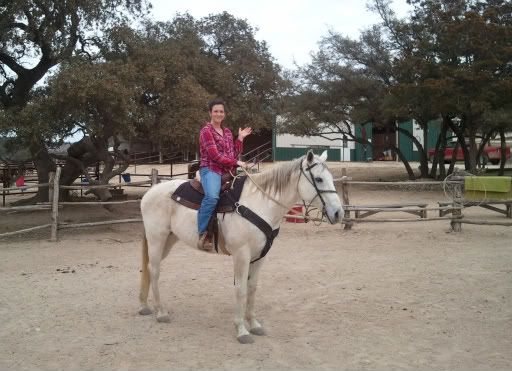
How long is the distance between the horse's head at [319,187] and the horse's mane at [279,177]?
0.27ft

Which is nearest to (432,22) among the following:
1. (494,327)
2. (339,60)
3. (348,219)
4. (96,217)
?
(339,60)

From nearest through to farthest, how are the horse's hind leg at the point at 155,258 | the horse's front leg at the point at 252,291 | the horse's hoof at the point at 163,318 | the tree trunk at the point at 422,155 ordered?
the horse's front leg at the point at 252,291
the horse's hoof at the point at 163,318
the horse's hind leg at the point at 155,258
the tree trunk at the point at 422,155

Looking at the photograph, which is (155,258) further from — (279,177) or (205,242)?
(279,177)

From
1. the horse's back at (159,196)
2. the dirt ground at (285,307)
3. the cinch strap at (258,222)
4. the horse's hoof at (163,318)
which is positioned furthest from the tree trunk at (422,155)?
the horse's hoof at (163,318)

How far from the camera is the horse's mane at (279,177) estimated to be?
12.3ft

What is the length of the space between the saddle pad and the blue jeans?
0.07 meters

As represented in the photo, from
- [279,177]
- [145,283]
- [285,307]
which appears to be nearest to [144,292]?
[145,283]

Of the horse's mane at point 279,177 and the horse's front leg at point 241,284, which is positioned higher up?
the horse's mane at point 279,177

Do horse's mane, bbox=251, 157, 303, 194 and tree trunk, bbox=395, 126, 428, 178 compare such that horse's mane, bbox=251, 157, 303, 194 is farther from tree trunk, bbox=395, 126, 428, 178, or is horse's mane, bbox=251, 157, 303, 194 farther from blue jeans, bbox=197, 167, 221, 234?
tree trunk, bbox=395, 126, 428, 178

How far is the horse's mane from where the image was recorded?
3744 millimetres

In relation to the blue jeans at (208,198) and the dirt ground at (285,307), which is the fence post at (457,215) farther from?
the blue jeans at (208,198)

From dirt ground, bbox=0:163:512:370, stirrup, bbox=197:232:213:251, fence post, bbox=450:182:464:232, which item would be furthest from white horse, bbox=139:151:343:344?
fence post, bbox=450:182:464:232

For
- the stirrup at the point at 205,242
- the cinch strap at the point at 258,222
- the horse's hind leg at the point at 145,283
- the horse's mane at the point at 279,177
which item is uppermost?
the horse's mane at the point at 279,177

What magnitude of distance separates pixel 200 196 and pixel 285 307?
5.11 feet
